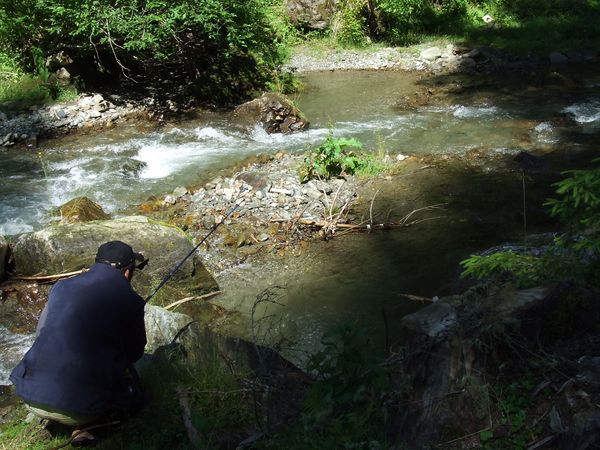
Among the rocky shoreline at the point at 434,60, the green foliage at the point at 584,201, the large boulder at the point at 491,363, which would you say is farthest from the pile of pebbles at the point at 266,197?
the rocky shoreline at the point at 434,60

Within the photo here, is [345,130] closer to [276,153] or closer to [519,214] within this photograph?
[276,153]

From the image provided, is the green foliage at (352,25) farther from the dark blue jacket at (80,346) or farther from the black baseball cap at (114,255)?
the dark blue jacket at (80,346)

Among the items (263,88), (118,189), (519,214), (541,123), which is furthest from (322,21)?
(519,214)

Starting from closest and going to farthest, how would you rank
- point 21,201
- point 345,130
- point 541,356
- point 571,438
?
point 571,438 → point 541,356 → point 21,201 → point 345,130

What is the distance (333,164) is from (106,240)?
4.25m

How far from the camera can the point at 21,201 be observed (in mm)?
9664

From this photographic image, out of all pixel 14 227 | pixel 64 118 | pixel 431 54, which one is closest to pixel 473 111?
pixel 431 54

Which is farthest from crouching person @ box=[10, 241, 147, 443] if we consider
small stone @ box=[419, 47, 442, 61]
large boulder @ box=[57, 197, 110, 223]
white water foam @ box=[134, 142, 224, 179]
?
small stone @ box=[419, 47, 442, 61]

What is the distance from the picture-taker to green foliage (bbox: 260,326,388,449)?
119 inches

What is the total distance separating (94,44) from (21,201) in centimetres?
485

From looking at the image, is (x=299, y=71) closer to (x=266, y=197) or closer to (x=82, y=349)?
(x=266, y=197)

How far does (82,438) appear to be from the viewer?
378 centimetres

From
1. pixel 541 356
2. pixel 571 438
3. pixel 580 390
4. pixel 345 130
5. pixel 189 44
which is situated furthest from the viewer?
pixel 189 44

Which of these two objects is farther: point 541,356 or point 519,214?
point 519,214
